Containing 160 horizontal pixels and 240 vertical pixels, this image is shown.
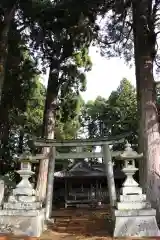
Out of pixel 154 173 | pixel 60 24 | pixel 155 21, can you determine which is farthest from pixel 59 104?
pixel 154 173

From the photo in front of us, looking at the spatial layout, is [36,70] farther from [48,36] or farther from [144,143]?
[144,143]

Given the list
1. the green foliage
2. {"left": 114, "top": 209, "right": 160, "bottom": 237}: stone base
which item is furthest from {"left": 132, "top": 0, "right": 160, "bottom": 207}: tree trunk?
the green foliage

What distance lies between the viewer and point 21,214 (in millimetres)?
8047

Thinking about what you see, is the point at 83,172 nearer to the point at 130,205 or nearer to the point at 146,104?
the point at 146,104

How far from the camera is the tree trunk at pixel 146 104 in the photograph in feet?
30.3

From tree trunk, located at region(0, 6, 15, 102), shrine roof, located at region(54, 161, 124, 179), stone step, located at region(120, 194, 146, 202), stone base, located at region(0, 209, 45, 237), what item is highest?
tree trunk, located at region(0, 6, 15, 102)

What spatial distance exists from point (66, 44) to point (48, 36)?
824mm

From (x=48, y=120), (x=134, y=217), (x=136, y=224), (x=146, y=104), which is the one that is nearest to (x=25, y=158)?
(x=134, y=217)

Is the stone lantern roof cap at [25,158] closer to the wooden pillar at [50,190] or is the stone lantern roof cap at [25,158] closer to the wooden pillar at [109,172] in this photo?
the wooden pillar at [50,190]

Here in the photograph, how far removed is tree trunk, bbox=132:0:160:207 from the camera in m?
9.25

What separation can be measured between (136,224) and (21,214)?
109 inches

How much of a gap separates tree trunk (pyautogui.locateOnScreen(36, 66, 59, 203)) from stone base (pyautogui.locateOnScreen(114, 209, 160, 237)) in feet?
16.6

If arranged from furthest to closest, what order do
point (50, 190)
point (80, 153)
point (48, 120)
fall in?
point (48, 120) < point (80, 153) < point (50, 190)

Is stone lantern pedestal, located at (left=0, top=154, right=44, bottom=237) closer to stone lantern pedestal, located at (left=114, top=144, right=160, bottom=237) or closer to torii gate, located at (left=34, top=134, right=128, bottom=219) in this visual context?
torii gate, located at (left=34, top=134, right=128, bottom=219)
